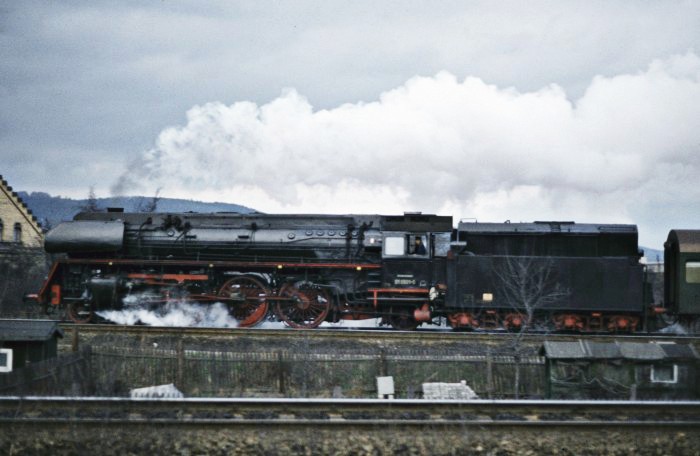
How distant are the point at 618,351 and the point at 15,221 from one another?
99.8 ft

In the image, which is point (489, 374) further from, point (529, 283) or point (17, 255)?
point (17, 255)

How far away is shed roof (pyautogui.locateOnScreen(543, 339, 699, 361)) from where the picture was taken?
491 inches

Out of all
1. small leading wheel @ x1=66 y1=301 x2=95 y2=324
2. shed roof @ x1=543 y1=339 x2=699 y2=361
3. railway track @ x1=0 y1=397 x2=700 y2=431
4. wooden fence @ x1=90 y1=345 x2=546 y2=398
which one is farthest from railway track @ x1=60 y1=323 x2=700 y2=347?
railway track @ x1=0 y1=397 x2=700 y2=431

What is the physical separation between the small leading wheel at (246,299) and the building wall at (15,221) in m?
17.5

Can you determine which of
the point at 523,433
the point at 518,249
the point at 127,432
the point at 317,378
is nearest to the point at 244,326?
the point at 317,378

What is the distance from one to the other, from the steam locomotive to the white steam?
0.73ft

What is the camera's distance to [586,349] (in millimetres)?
12758

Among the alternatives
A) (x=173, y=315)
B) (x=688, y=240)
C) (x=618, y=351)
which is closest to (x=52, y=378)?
(x=173, y=315)

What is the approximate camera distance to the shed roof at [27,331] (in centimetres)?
1298

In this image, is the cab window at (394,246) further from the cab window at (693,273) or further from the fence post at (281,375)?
the cab window at (693,273)

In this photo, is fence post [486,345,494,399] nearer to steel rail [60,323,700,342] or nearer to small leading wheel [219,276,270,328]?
steel rail [60,323,700,342]

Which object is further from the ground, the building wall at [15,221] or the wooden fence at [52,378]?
the building wall at [15,221]

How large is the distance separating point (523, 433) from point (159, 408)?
5699mm

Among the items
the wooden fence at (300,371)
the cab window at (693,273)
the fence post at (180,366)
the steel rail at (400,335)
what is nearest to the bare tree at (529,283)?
the steel rail at (400,335)
